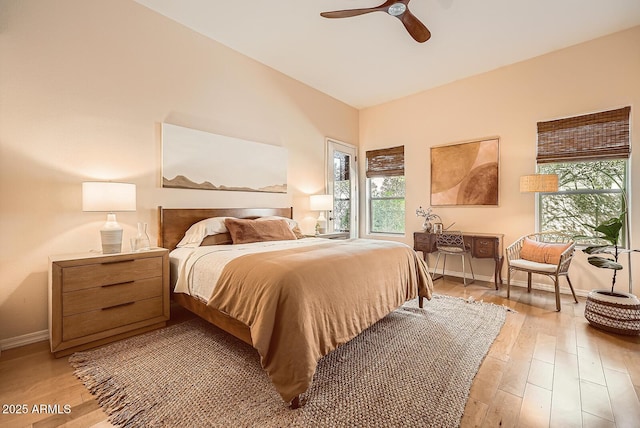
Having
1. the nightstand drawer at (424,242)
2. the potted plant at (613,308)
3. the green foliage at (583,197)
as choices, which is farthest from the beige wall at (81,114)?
the green foliage at (583,197)

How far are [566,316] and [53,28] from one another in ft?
17.2

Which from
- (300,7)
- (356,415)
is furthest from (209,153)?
(356,415)

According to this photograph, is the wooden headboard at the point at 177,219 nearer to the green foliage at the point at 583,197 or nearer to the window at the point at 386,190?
the window at the point at 386,190

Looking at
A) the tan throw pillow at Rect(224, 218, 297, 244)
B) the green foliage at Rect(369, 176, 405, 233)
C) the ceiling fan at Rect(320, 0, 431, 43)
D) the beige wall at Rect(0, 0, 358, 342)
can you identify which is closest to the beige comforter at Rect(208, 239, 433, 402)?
the tan throw pillow at Rect(224, 218, 297, 244)

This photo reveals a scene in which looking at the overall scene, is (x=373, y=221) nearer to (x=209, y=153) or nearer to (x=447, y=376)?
(x=209, y=153)

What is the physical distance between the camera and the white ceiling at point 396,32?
2.76m

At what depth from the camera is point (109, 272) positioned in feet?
7.24

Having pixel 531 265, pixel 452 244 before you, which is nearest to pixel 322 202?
pixel 452 244

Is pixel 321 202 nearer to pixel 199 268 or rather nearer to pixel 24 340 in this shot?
pixel 199 268

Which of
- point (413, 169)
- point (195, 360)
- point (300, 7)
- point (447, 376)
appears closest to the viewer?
point (447, 376)

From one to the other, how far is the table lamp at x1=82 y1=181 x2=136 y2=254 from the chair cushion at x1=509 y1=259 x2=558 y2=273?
3.87m

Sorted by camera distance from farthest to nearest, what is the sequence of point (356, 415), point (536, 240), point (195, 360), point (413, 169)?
point (413, 169)
point (536, 240)
point (195, 360)
point (356, 415)

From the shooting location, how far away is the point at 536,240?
143 inches

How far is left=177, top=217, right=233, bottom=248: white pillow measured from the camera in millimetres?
2869
